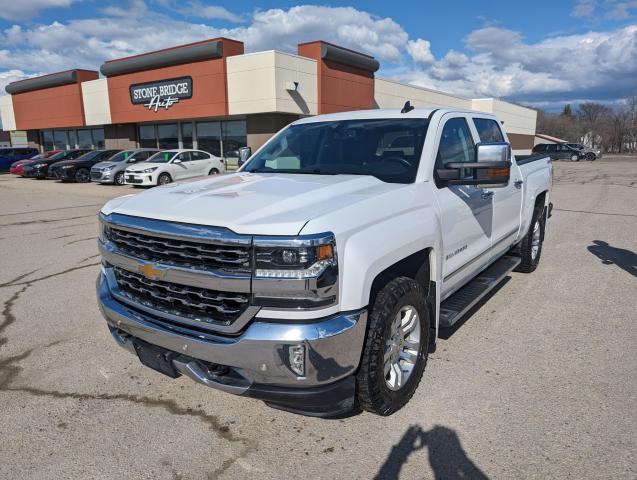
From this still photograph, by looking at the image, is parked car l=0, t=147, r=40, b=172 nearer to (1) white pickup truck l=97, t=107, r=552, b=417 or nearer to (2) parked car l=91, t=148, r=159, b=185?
(2) parked car l=91, t=148, r=159, b=185

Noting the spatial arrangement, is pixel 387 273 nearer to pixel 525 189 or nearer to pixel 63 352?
pixel 63 352

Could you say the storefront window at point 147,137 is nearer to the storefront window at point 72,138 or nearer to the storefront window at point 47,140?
the storefront window at point 72,138

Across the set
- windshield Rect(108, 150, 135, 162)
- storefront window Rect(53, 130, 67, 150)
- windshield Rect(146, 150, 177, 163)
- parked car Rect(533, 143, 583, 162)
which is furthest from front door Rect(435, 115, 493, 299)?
parked car Rect(533, 143, 583, 162)

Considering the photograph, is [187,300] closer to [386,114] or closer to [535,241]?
[386,114]

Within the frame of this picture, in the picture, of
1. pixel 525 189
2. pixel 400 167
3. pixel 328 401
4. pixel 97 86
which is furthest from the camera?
pixel 97 86

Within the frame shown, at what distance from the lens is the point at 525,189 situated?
5.55 meters

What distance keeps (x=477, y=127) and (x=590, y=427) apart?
9.24 feet

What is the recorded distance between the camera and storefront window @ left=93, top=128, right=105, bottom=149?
111 feet

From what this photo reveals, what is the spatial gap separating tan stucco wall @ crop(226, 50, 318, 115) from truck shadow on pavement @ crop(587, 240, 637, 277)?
56.4 ft

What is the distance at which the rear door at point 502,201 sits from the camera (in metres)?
4.63

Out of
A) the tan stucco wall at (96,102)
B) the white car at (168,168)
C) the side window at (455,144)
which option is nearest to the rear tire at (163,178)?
the white car at (168,168)

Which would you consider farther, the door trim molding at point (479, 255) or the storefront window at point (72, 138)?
the storefront window at point (72, 138)

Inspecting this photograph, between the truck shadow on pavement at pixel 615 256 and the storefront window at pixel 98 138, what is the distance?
33299 mm

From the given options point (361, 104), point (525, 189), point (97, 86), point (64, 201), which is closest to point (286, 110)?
point (361, 104)
